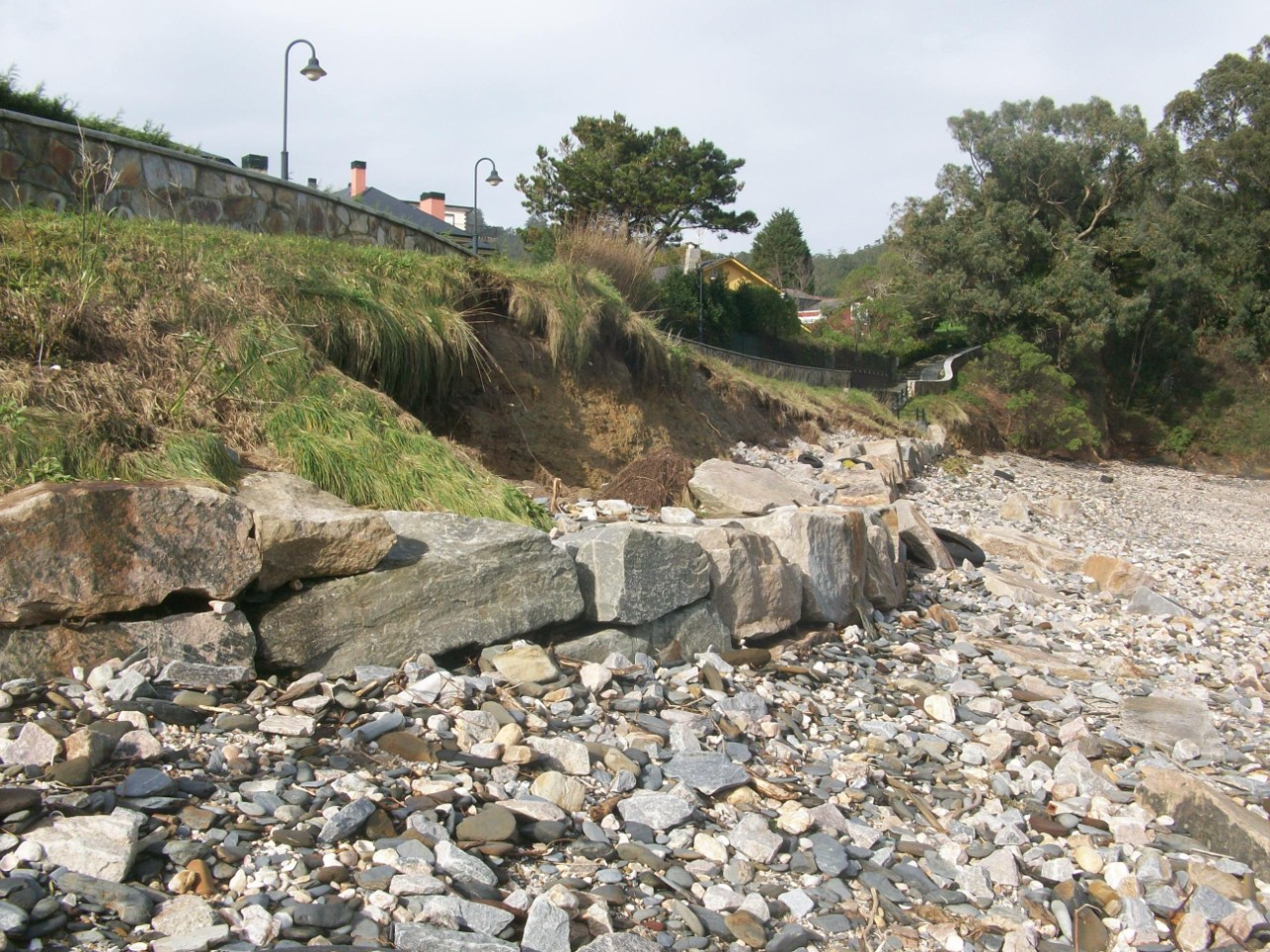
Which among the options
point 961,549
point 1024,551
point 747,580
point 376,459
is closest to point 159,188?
point 376,459

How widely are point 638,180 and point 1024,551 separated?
74.9 ft

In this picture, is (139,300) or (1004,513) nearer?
(139,300)

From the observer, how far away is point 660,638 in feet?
17.4

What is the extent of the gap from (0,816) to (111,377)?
2587 millimetres

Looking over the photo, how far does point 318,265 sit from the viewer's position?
6.95 metres

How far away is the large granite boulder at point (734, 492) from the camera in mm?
7699

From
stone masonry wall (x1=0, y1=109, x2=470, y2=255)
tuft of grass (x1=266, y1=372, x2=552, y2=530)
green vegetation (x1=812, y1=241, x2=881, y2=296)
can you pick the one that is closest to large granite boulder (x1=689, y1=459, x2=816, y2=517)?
tuft of grass (x1=266, y1=372, x2=552, y2=530)

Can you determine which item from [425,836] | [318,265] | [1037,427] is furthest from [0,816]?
[1037,427]

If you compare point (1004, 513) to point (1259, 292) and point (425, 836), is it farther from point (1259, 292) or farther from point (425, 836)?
point (1259, 292)

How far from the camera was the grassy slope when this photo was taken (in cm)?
451

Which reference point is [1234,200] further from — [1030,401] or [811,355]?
[811,355]

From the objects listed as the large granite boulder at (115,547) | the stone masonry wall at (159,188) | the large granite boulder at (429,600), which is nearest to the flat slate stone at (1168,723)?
the large granite boulder at (429,600)

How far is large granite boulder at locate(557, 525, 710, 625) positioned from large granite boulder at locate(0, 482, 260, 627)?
166 centimetres

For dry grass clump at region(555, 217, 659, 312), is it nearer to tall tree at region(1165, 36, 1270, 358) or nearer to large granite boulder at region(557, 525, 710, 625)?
large granite boulder at region(557, 525, 710, 625)
